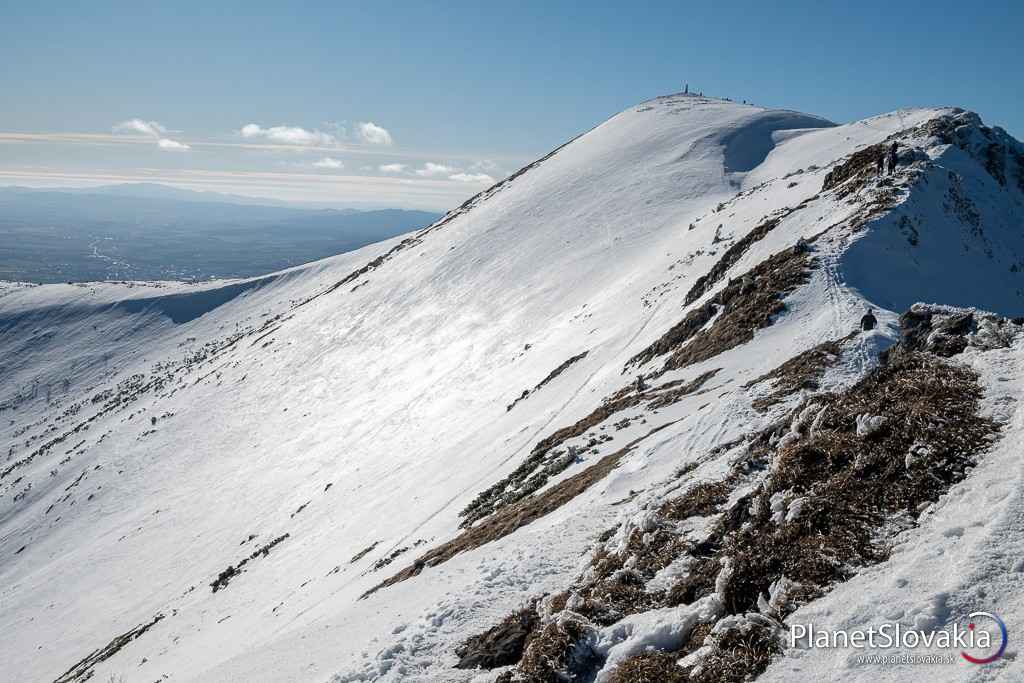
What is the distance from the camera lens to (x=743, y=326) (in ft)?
63.0

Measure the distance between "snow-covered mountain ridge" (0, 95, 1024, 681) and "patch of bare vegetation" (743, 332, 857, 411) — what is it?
0.14m

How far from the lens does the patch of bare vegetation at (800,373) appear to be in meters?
12.7

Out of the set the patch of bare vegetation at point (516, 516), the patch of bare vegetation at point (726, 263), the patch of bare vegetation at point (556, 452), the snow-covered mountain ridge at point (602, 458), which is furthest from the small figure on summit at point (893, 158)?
the patch of bare vegetation at point (516, 516)

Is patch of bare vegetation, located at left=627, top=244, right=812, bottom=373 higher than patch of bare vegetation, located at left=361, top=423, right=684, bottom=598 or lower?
higher

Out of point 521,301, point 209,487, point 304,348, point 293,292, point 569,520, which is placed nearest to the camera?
point 569,520

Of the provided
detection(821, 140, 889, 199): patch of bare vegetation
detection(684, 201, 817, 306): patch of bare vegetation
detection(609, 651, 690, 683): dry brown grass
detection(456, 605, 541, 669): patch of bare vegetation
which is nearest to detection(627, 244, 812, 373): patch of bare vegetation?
detection(684, 201, 817, 306): patch of bare vegetation

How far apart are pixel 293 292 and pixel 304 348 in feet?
255

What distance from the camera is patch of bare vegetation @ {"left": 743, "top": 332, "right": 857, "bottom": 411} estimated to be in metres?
12.7

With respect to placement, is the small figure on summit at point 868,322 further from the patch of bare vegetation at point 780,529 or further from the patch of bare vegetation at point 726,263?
the patch of bare vegetation at point 726,263

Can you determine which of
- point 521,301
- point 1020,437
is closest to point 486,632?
point 1020,437

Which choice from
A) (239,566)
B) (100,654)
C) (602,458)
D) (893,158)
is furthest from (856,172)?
(100,654)

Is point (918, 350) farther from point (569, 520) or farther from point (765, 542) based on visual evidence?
point (569, 520)

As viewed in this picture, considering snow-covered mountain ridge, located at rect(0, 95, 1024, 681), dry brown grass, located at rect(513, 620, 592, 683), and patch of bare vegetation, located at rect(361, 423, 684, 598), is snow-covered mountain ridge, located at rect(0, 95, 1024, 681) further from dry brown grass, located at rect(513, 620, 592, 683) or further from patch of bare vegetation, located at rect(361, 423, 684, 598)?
patch of bare vegetation, located at rect(361, 423, 684, 598)

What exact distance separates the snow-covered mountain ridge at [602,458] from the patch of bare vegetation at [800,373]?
14cm
